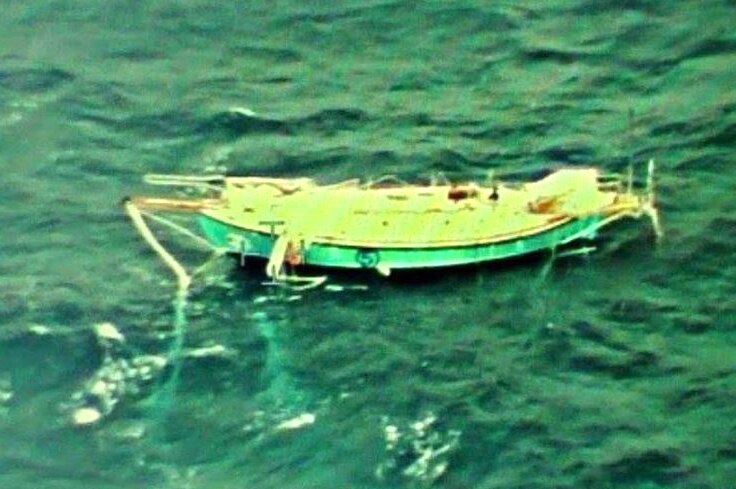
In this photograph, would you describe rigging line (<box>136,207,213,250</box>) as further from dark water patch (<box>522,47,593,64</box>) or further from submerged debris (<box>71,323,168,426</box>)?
dark water patch (<box>522,47,593,64</box>)

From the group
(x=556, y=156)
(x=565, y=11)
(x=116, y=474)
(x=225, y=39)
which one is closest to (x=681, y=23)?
(x=565, y=11)

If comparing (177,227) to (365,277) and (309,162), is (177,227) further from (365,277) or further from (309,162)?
(365,277)

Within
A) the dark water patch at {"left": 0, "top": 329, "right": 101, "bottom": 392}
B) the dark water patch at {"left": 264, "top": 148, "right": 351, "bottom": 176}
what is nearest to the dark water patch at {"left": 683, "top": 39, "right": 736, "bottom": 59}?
the dark water patch at {"left": 264, "top": 148, "right": 351, "bottom": 176}

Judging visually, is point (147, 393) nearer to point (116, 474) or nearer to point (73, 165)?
point (116, 474)

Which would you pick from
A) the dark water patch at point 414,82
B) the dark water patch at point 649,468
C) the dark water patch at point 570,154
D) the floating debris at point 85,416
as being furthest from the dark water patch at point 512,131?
the floating debris at point 85,416

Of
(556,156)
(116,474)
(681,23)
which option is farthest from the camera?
(681,23)

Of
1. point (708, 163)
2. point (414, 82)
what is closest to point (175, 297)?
point (414, 82)
